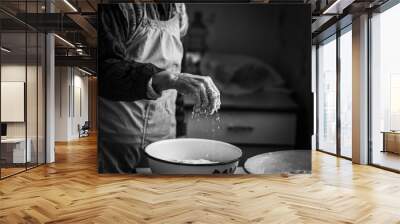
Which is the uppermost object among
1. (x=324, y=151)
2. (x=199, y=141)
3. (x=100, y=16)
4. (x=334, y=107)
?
(x=100, y=16)

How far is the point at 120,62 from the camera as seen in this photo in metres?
6.09

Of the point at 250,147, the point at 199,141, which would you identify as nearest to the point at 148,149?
the point at 199,141

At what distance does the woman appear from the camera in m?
6.05

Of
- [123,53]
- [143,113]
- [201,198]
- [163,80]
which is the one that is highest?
[123,53]

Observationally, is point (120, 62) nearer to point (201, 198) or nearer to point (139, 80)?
point (139, 80)

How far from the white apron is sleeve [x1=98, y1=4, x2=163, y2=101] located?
0.11 m

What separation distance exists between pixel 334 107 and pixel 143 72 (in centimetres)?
550

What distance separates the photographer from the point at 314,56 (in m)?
10.6

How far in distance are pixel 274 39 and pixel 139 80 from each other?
234cm

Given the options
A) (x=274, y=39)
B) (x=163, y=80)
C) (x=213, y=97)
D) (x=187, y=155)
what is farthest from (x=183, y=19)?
(x=187, y=155)

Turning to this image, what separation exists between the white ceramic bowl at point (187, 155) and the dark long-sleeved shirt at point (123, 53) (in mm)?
903

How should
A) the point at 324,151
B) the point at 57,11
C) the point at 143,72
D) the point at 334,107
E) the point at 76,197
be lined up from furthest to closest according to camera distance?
the point at 324,151, the point at 334,107, the point at 57,11, the point at 143,72, the point at 76,197

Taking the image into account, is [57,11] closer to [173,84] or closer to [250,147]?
[173,84]

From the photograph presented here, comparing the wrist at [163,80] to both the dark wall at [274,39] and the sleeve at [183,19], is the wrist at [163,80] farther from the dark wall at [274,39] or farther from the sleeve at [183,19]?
the dark wall at [274,39]
